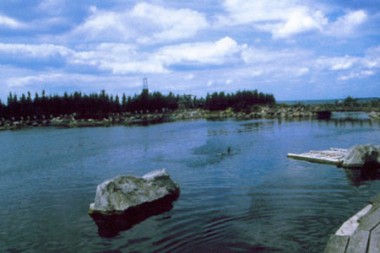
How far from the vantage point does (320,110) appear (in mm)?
145250

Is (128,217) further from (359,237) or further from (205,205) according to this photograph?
(359,237)

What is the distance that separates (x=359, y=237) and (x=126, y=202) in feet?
44.0

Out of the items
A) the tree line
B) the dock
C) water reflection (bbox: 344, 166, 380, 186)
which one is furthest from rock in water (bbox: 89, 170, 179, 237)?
the tree line

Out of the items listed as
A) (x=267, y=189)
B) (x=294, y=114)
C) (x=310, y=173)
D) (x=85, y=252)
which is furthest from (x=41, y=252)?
(x=294, y=114)

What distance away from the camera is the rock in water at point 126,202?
20.8 m

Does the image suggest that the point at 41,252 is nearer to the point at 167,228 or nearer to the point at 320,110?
the point at 167,228

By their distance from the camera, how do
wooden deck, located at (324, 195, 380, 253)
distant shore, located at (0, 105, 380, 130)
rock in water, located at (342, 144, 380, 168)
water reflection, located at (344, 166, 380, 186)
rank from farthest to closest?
distant shore, located at (0, 105, 380, 130)
rock in water, located at (342, 144, 380, 168)
water reflection, located at (344, 166, 380, 186)
wooden deck, located at (324, 195, 380, 253)

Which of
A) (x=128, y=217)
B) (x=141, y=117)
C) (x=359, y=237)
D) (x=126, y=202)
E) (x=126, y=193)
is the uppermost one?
(x=141, y=117)

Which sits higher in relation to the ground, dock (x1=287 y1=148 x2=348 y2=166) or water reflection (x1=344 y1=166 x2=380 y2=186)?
dock (x1=287 y1=148 x2=348 y2=166)

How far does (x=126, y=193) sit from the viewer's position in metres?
22.6

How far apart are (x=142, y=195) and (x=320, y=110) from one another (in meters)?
134

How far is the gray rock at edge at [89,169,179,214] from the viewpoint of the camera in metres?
21.8

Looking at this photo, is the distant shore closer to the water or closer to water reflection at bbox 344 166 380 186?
the water

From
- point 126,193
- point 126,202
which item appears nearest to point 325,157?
point 126,193
